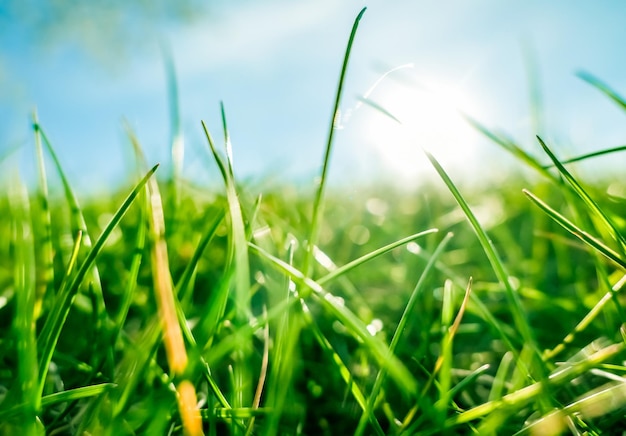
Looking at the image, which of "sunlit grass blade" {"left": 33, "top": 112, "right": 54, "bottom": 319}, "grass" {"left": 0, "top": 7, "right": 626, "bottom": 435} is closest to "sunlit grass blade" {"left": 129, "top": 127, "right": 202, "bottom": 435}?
"grass" {"left": 0, "top": 7, "right": 626, "bottom": 435}

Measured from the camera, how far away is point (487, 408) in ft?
1.03

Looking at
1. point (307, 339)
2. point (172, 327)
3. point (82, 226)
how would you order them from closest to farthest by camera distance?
point (172, 327)
point (82, 226)
point (307, 339)

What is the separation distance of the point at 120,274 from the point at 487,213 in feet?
2.51

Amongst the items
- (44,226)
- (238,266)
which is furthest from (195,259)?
(44,226)

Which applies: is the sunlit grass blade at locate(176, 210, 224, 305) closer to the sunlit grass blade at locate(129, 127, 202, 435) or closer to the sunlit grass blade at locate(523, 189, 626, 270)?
the sunlit grass blade at locate(129, 127, 202, 435)

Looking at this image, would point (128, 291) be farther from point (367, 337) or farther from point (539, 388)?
point (539, 388)

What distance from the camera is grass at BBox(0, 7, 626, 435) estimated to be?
31 cm

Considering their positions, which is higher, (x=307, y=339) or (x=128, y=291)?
(x=128, y=291)

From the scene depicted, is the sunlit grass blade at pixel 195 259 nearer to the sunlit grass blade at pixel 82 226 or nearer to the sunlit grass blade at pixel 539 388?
the sunlit grass blade at pixel 82 226

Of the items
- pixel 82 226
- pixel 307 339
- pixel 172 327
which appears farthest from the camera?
pixel 307 339

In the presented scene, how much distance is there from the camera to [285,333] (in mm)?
348

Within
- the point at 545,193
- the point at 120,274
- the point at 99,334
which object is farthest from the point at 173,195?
the point at 545,193

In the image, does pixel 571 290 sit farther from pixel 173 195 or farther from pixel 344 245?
pixel 173 195

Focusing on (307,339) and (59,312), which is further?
(307,339)
